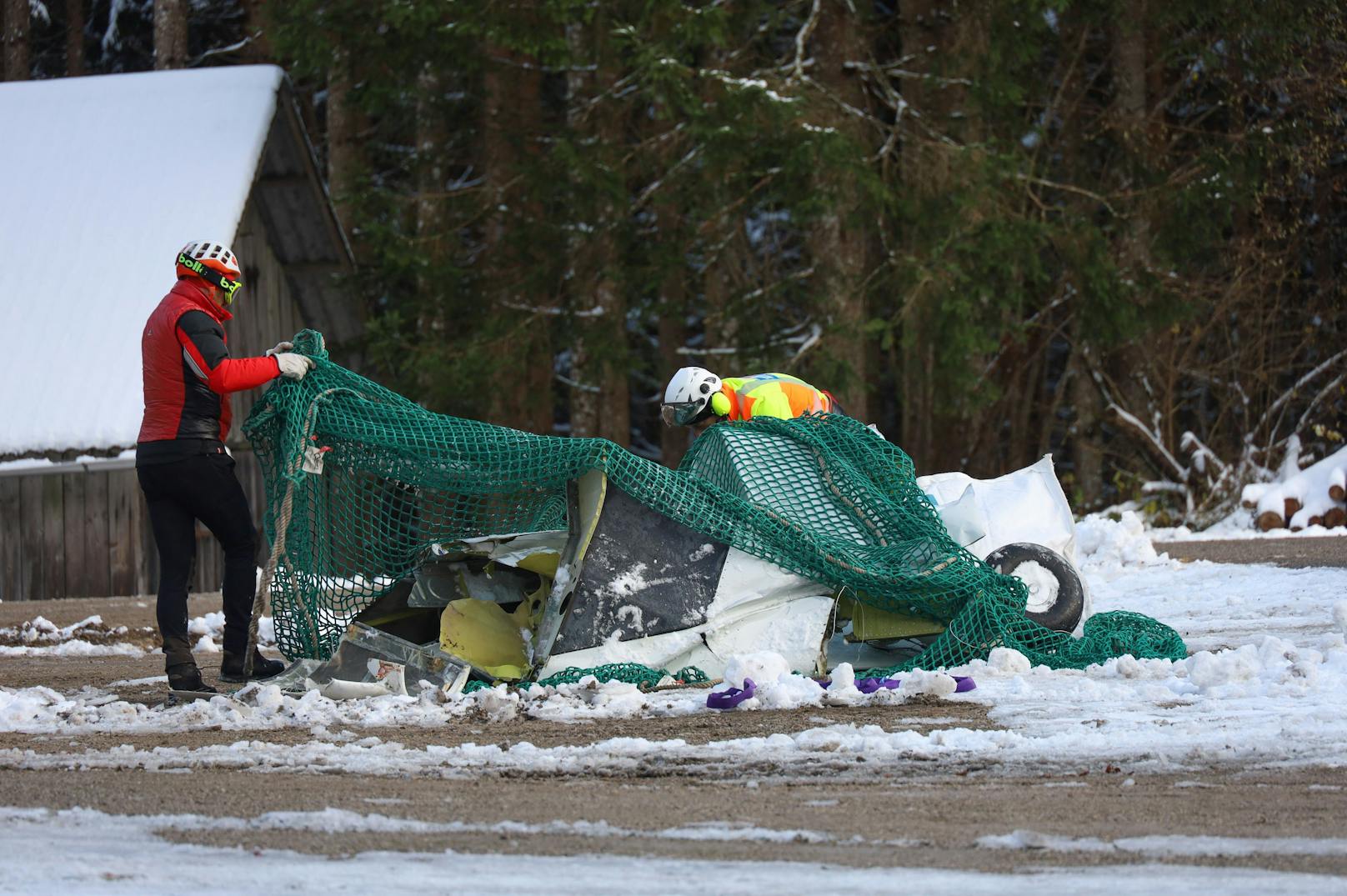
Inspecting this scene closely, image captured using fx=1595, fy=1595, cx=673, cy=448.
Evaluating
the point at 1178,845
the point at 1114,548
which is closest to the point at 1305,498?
the point at 1114,548

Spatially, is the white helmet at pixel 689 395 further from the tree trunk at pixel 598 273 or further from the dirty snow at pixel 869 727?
the tree trunk at pixel 598 273

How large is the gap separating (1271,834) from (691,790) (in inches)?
64.6

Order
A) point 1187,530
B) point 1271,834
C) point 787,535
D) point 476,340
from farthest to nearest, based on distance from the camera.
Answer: point 476,340, point 1187,530, point 787,535, point 1271,834

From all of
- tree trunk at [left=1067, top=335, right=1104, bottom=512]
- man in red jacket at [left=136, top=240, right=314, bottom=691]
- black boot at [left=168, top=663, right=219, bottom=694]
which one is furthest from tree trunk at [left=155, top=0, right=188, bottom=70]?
black boot at [left=168, top=663, right=219, bottom=694]

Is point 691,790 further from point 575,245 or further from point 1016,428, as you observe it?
point 1016,428

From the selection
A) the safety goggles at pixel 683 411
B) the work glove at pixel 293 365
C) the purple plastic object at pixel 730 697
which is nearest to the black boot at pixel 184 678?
the work glove at pixel 293 365

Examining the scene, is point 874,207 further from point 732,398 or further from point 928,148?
point 732,398

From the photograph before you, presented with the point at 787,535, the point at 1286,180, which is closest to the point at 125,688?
the point at 787,535

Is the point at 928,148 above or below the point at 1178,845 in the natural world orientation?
above

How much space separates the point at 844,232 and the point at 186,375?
479 inches

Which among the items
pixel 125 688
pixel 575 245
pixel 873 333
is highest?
pixel 575 245

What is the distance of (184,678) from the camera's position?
7051 millimetres

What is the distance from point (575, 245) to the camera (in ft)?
64.5

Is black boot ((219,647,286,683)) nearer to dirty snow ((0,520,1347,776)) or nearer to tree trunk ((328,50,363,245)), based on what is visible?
dirty snow ((0,520,1347,776))
